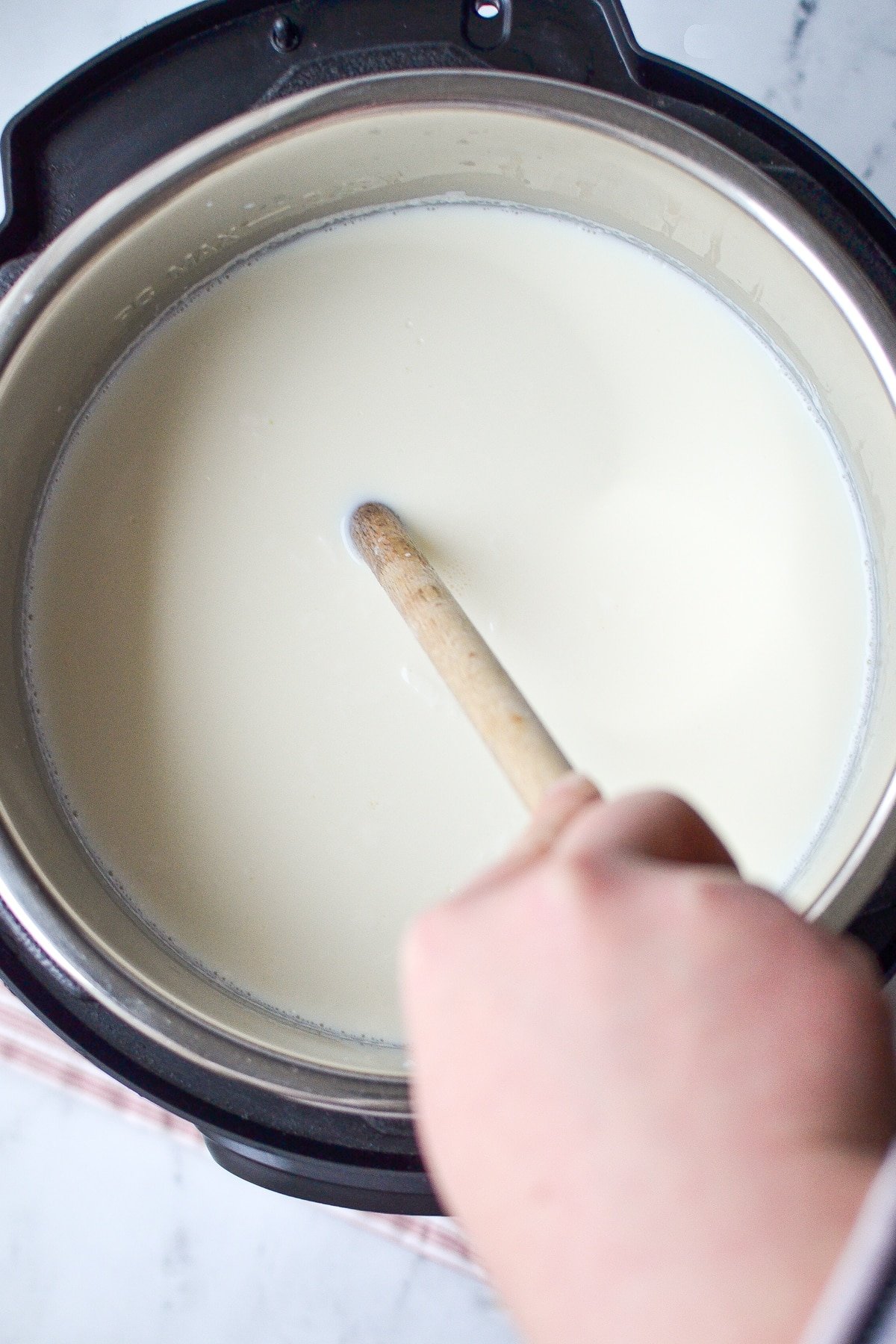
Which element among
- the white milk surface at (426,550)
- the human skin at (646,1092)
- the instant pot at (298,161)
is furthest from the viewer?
the white milk surface at (426,550)

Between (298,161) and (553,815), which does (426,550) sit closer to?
(298,161)

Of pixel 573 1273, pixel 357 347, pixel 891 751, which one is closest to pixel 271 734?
pixel 357 347

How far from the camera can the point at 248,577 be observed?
0.70 m

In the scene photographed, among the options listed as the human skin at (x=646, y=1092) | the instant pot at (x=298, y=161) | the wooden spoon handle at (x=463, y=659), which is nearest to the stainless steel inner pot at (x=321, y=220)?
the instant pot at (x=298, y=161)

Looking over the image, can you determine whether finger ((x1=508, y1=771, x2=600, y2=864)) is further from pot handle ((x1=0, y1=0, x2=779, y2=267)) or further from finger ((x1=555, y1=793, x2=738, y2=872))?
pot handle ((x1=0, y1=0, x2=779, y2=267))

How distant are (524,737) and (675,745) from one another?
1.00 ft

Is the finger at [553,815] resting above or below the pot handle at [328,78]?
below

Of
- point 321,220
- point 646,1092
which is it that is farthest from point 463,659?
point 321,220

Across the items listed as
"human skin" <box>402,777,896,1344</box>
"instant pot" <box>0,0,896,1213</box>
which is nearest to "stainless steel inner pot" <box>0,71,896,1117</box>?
"instant pot" <box>0,0,896,1213</box>

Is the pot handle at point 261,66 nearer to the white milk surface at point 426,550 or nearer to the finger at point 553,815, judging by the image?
the white milk surface at point 426,550

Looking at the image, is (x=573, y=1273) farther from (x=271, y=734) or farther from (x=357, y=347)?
(x=357, y=347)

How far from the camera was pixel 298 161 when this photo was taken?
0.62m

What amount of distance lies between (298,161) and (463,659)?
34cm

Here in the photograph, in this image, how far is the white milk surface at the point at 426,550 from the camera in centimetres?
69
